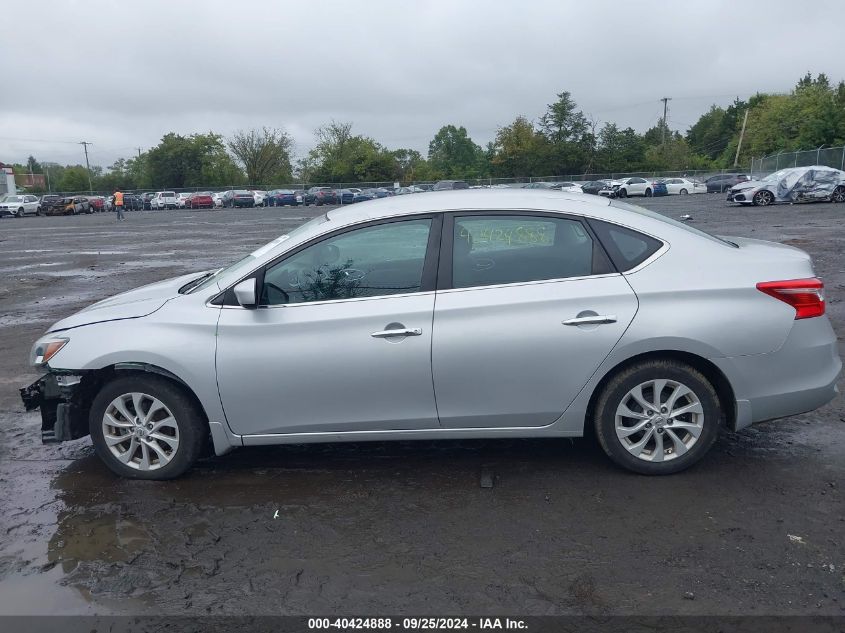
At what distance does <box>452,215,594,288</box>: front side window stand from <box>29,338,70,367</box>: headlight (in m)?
2.45

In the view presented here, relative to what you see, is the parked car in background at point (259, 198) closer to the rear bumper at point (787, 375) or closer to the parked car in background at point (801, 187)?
the parked car in background at point (801, 187)

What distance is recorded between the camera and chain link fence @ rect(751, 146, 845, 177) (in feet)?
132

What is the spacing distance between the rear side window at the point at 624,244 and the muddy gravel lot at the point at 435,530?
1.27 metres

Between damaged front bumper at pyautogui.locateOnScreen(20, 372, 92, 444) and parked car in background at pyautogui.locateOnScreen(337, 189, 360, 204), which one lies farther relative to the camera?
parked car in background at pyautogui.locateOnScreen(337, 189, 360, 204)

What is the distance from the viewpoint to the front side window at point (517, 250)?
14.5ft

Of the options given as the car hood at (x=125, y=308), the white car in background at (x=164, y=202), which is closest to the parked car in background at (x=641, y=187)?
the white car in background at (x=164, y=202)

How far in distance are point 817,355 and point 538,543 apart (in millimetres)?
2048

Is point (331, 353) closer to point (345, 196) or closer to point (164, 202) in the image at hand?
point (345, 196)

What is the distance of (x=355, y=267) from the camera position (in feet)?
15.1

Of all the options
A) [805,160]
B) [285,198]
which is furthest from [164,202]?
[805,160]

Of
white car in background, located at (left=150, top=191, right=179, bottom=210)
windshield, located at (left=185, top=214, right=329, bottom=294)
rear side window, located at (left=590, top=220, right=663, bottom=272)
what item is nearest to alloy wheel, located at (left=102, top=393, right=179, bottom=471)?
windshield, located at (left=185, top=214, right=329, bottom=294)

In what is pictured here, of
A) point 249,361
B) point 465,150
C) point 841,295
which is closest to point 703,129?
point 465,150

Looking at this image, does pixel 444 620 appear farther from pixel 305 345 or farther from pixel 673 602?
pixel 305 345

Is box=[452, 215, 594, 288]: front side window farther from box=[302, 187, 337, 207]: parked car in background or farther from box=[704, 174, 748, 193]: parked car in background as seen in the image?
box=[302, 187, 337, 207]: parked car in background
